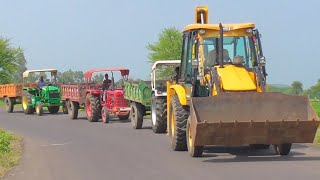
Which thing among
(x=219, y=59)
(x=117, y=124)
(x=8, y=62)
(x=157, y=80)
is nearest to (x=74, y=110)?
(x=117, y=124)

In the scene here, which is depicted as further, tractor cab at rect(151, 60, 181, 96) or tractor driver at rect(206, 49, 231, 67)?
tractor cab at rect(151, 60, 181, 96)

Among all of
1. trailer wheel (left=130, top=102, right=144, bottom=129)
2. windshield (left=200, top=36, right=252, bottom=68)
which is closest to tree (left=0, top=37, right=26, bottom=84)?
trailer wheel (left=130, top=102, right=144, bottom=129)

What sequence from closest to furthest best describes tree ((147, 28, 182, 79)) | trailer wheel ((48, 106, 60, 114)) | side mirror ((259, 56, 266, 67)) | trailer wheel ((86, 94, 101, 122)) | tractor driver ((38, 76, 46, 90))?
side mirror ((259, 56, 266, 67)) < trailer wheel ((86, 94, 101, 122)) < tractor driver ((38, 76, 46, 90)) < trailer wheel ((48, 106, 60, 114)) < tree ((147, 28, 182, 79))

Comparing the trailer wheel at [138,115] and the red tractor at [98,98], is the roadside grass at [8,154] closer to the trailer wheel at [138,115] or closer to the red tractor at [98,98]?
the trailer wheel at [138,115]

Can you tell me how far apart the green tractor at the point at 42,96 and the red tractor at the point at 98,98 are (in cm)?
326

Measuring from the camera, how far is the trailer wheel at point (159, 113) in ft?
61.2

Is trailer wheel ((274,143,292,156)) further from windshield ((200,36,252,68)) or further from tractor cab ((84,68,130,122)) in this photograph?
tractor cab ((84,68,130,122))

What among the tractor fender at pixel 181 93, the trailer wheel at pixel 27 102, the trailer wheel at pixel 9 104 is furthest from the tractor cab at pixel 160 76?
the trailer wheel at pixel 9 104

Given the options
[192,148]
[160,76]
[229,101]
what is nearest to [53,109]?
[160,76]

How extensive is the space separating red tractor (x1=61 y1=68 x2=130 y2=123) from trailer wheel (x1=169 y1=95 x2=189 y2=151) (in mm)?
10266

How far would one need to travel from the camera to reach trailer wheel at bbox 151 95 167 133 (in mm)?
18656

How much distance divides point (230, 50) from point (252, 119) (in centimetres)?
234

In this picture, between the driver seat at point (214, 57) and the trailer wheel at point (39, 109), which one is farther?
the trailer wheel at point (39, 109)

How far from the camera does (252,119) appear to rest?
39.3 ft
